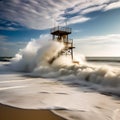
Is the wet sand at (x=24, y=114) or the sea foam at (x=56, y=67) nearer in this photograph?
the wet sand at (x=24, y=114)

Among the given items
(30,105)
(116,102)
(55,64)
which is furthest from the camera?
(55,64)

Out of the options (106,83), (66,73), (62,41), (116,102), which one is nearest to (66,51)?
(62,41)

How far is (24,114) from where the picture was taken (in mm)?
5055

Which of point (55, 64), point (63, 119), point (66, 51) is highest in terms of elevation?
point (66, 51)

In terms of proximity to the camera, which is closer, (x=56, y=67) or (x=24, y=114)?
(x=24, y=114)

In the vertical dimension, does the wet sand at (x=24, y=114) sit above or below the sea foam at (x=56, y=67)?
below

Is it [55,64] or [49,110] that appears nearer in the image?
[49,110]

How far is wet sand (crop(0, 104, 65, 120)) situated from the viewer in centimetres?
475

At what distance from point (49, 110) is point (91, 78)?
6720 mm

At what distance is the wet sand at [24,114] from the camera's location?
4754mm

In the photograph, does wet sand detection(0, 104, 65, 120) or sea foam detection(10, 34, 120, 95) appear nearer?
wet sand detection(0, 104, 65, 120)

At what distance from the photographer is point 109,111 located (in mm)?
5227

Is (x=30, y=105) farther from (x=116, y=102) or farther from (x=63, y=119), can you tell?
(x=116, y=102)

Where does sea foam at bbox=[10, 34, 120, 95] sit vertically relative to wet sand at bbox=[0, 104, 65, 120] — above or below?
above
